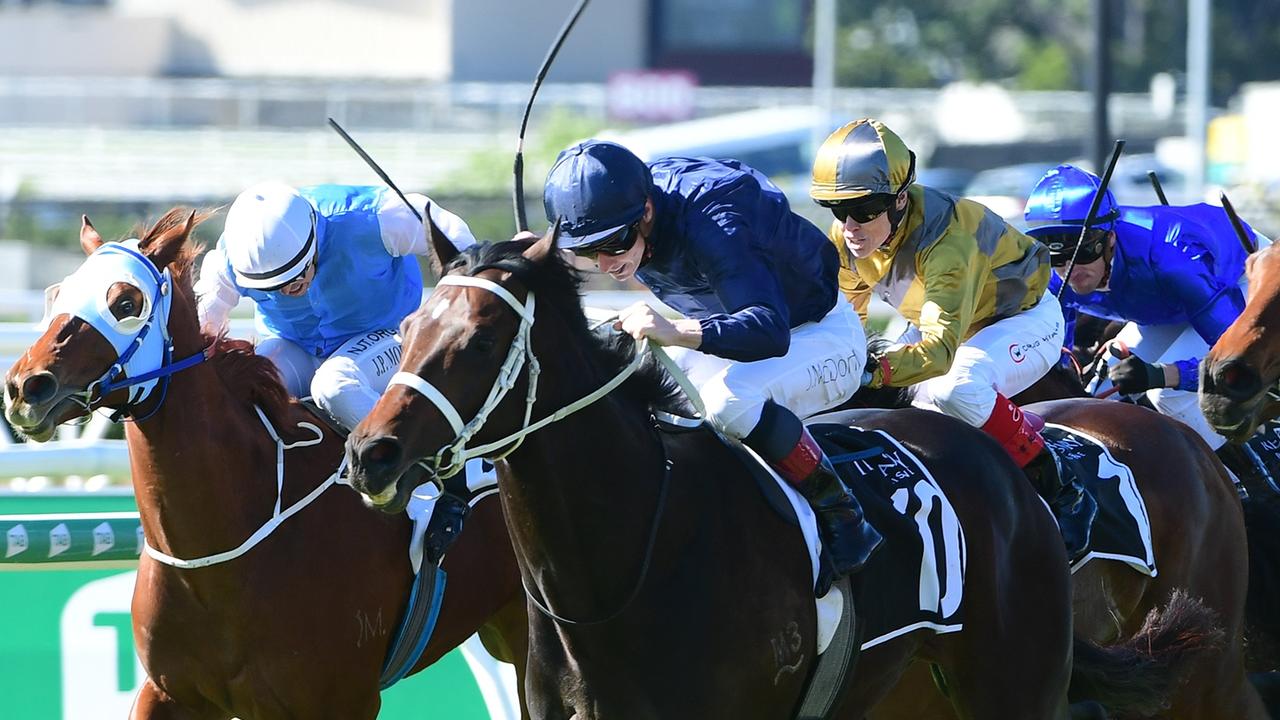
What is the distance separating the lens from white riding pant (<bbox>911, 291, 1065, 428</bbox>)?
15.9 feet

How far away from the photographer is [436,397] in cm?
340

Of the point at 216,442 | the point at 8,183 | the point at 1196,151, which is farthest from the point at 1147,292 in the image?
the point at 8,183

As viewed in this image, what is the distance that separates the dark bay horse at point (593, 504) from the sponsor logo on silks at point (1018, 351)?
49.7 inches

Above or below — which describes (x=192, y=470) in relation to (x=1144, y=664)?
above

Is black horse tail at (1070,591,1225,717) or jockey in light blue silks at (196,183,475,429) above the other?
jockey in light blue silks at (196,183,475,429)

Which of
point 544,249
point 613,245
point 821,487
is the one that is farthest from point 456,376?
point 821,487

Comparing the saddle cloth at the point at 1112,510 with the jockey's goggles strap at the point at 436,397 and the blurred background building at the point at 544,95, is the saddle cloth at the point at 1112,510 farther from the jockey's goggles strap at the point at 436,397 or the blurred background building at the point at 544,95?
the blurred background building at the point at 544,95

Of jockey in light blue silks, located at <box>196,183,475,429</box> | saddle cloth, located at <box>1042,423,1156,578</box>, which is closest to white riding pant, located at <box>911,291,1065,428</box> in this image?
Answer: saddle cloth, located at <box>1042,423,1156,578</box>

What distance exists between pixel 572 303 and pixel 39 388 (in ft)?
4.61

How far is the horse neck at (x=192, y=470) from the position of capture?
4543 mm

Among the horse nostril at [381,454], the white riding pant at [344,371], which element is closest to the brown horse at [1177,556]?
the white riding pant at [344,371]

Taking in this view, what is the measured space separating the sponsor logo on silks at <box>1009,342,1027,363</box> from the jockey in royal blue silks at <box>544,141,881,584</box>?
0.81 metres

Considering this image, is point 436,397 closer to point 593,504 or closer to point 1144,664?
point 593,504

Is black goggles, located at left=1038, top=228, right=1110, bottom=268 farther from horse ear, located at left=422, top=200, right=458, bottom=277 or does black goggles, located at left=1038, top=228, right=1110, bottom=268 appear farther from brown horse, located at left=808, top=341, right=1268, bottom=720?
horse ear, located at left=422, top=200, right=458, bottom=277
